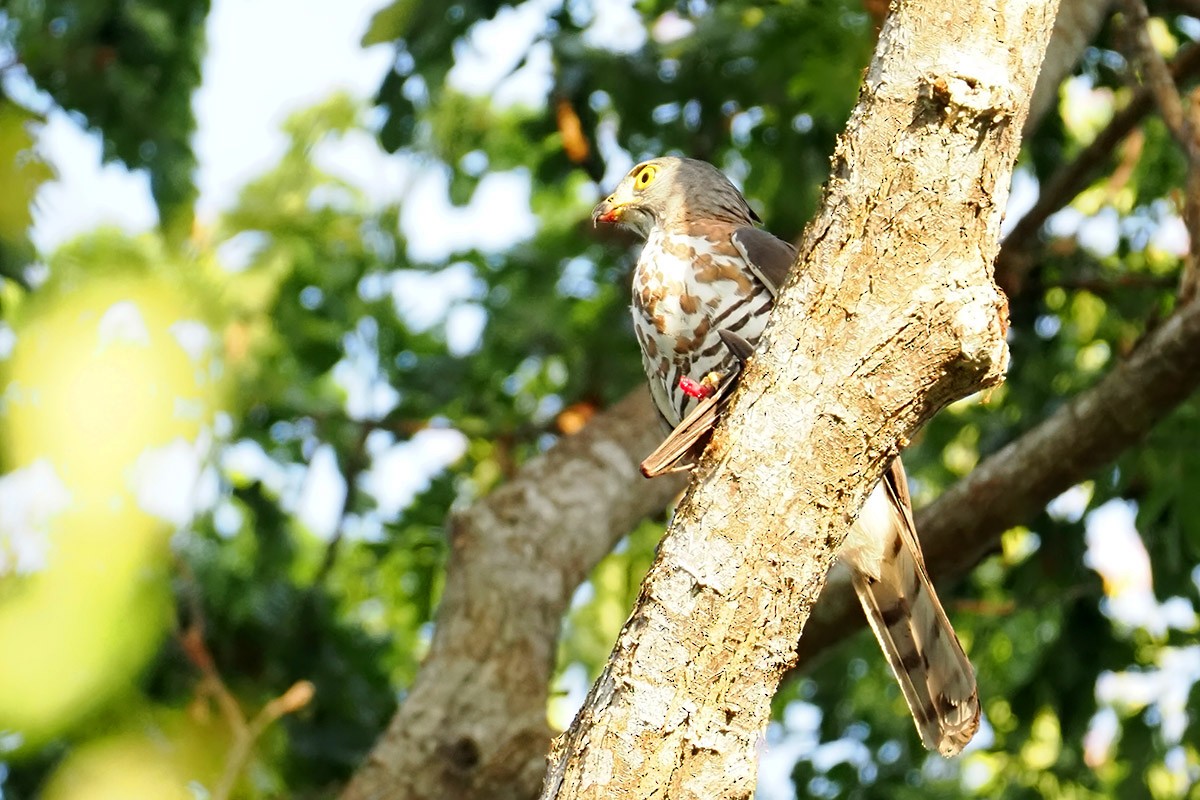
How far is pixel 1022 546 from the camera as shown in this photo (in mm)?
6668

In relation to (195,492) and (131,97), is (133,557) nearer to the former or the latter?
(195,492)

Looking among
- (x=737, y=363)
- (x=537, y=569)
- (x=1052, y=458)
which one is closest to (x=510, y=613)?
(x=537, y=569)

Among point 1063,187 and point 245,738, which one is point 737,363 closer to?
point 245,738

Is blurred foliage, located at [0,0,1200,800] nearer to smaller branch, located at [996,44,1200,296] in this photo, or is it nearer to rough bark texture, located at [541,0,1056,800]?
smaller branch, located at [996,44,1200,296]

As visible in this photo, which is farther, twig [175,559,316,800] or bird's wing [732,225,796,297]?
twig [175,559,316,800]

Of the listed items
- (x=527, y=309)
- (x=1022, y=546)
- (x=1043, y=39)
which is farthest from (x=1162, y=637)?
(x=1043, y=39)

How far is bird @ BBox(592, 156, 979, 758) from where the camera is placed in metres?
3.33

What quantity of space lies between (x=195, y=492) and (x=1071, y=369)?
3430 mm

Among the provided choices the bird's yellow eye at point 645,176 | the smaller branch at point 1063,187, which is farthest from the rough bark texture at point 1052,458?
the bird's yellow eye at point 645,176

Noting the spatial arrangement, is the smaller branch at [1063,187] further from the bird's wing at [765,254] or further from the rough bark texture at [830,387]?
the rough bark texture at [830,387]

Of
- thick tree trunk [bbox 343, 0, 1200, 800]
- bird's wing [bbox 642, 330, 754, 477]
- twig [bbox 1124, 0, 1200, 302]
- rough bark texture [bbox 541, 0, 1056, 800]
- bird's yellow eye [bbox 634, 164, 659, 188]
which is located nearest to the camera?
rough bark texture [bbox 541, 0, 1056, 800]

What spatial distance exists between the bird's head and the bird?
0.24ft

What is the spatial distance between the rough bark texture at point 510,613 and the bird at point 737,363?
826 mm

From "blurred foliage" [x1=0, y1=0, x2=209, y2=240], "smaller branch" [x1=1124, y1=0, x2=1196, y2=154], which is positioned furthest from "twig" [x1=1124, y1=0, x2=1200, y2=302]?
"blurred foliage" [x1=0, y1=0, x2=209, y2=240]
